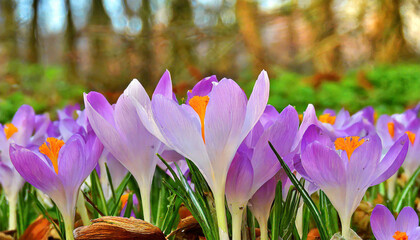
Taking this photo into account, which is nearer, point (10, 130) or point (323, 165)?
point (323, 165)

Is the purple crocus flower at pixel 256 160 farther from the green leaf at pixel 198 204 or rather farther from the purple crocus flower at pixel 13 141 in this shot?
the purple crocus flower at pixel 13 141

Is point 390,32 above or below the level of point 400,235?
below

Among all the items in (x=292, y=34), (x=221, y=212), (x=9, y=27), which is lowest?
(x=292, y=34)

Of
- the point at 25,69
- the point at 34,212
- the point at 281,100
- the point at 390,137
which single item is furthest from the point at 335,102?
the point at 25,69

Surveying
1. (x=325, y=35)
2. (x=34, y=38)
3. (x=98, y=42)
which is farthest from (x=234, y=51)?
(x=34, y=38)

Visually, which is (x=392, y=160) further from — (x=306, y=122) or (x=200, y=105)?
(x=200, y=105)

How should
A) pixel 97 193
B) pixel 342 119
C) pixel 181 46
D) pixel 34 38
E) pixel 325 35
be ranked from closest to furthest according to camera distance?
pixel 97 193 → pixel 342 119 → pixel 181 46 → pixel 325 35 → pixel 34 38

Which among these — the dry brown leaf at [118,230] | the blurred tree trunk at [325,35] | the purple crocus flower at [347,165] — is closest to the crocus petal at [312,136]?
the purple crocus flower at [347,165]
